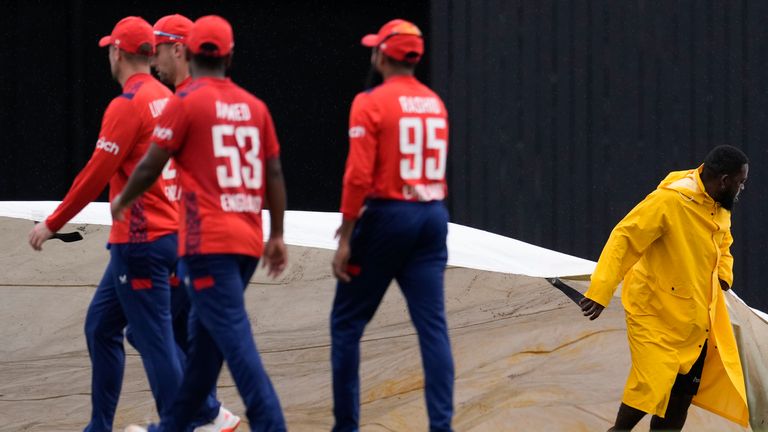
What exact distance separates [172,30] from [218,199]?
1.35 meters

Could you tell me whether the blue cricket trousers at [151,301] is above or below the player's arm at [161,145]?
below

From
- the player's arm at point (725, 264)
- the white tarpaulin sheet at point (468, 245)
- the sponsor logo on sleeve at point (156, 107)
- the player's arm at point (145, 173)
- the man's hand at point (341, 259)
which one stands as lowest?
the white tarpaulin sheet at point (468, 245)

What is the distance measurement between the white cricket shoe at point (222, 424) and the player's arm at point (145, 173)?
1351 mm

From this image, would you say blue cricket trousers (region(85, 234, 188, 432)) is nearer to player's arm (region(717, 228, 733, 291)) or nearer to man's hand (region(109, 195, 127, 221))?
man's hand (region(109, 195, 127, 221))

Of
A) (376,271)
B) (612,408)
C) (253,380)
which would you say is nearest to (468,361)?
(612,408)

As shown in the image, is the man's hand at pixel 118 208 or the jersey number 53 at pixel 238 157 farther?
the man's hand at pixel 118 208

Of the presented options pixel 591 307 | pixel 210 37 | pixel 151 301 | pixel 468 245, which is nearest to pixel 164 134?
pixel 210 37

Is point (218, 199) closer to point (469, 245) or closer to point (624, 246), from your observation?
point (624, 246)

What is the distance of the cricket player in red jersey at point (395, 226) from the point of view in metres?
4.63

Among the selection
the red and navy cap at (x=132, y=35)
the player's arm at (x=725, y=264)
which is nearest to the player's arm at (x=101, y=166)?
the red and navy cap at (x=132, y=35)

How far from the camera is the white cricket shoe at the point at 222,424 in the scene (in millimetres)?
5516

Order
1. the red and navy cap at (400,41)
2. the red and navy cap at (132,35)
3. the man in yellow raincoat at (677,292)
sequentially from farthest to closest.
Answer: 1. the man in yellow raincoat at (677,292)
2. the red and navy cap at (132,35)
3. the red and navy cap at (400,41)

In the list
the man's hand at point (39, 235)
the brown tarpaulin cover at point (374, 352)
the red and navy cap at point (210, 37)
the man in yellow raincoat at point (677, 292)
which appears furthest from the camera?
the brown tarpaulin cover at point (374, 352)

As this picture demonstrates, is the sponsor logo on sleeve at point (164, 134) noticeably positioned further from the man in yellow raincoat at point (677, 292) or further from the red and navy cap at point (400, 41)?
the man in yellow raincoat at point (677, 292)
